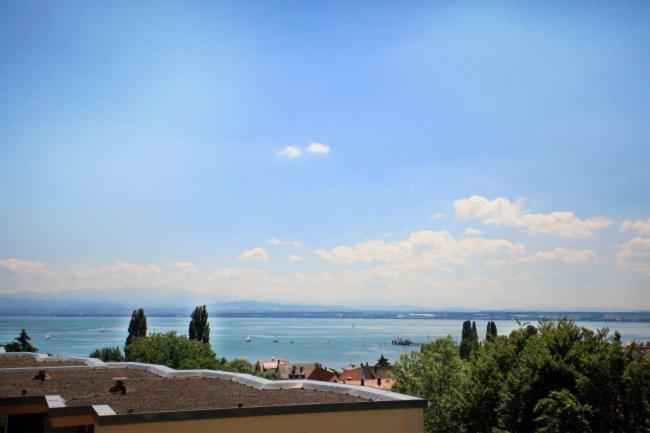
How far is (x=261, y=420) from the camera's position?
1305 centimetres

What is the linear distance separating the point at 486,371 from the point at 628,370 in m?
6.00

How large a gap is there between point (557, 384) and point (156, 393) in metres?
15.5

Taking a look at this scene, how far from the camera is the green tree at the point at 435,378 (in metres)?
34.2

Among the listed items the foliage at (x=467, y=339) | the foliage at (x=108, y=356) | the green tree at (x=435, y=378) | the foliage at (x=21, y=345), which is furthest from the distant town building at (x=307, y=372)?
the green tree at (x=435, y=378)

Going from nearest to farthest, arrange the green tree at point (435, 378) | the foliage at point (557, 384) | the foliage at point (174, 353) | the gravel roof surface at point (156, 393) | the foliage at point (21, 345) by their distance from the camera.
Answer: the gravel roof surface at point (156, 393), the foliage at point (557, 384), the green tree at point (435, 378), the foliage at point (174, 353), the foliage at point (21, 345)

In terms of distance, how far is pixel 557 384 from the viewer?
896 inches

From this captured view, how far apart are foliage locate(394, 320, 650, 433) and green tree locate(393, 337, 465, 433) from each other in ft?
24.4

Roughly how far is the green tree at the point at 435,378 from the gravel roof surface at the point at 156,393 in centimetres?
1832

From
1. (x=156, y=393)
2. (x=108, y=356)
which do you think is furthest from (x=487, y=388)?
(x=108, y=356)

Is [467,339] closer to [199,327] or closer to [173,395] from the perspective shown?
[199,327]

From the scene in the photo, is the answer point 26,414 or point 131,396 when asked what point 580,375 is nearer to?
point 131,396

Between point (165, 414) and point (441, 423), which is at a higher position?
point (165, 414)

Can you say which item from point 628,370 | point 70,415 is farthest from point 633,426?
point 70,415

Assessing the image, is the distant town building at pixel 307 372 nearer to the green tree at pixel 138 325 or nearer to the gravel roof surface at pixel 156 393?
the green tree at pixel 138 325
